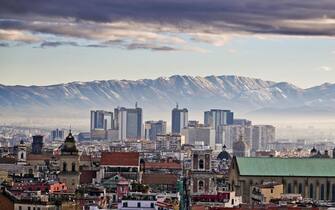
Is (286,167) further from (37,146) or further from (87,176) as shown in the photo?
(37,146)

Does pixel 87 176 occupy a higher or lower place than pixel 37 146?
lower

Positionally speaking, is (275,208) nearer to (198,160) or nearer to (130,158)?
(198,160)

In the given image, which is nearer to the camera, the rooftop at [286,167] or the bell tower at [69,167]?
the bell tower at [69,167]

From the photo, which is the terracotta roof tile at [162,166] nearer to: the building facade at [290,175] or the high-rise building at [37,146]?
the building facade at [290,175]

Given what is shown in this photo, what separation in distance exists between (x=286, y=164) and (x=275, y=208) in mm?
31881

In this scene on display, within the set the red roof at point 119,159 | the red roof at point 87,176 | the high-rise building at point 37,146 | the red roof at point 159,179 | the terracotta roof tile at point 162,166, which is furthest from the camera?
the high-rise building at point 37,146

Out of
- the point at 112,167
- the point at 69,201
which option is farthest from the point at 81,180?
the point at 69,201

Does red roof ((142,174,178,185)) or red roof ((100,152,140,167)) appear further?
red roof ((100,152,140,167))

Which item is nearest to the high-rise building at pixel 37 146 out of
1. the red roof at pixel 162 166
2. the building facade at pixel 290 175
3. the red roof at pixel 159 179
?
the red roof at pixel 162 166

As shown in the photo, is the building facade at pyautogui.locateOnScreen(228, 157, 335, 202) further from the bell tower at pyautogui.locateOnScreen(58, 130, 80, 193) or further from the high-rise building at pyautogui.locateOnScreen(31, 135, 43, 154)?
the high-rise building at pyautogui.locateOnScreen(31, 135, 43, 154)

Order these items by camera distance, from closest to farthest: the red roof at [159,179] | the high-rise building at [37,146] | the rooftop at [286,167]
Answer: the rooftop at [286,167]
the red roof at [159,179]
the high-rise building at [37,146]

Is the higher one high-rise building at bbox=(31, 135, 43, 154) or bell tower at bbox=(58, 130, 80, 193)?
high-rise building at bbox=(31, 135, 43, 154)

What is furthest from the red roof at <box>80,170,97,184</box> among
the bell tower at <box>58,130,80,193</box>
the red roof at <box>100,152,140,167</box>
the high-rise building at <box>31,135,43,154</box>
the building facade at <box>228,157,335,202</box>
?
the high-rise building at <box>31,135,43,154</box>

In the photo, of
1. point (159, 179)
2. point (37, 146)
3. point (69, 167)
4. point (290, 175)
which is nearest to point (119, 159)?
point (159, 179)
